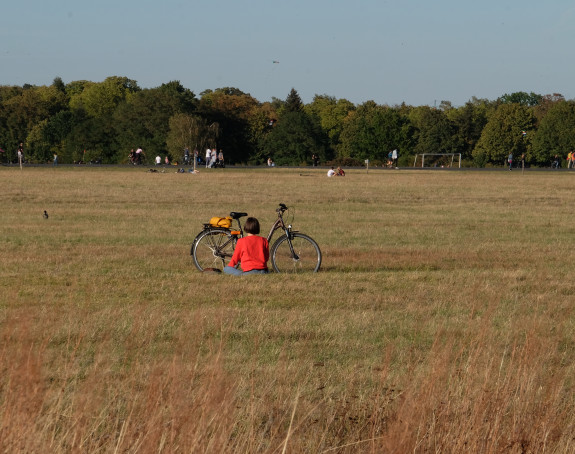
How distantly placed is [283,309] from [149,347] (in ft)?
10.9

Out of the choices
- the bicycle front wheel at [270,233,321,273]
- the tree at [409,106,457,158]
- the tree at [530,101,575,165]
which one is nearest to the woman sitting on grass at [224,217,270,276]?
the bicycle front wheel at [270,233,321,273]

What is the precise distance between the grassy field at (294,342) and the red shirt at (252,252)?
1.45 feet

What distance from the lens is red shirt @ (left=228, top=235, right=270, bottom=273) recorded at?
14008 mm

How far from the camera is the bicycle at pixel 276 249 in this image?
1445cm

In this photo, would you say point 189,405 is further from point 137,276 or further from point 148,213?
point 148,213

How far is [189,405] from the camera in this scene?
5379mm

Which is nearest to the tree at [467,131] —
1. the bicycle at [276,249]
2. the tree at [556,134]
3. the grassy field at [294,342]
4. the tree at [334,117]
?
the tree at [556,134]

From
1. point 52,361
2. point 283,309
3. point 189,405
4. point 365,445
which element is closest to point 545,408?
point 365,445

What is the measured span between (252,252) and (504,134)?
11923cm

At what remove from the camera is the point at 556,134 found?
4830 inches

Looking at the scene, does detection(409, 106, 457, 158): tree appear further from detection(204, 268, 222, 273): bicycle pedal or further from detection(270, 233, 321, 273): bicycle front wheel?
detection(204, 268, 222, 273): bicycle pedal

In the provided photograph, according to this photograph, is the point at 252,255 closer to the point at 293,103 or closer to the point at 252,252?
the point at 252,252

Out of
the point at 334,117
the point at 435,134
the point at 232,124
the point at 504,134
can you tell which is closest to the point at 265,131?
the point at 232,124

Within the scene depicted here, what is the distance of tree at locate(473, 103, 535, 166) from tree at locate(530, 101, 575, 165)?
10.8 ft
